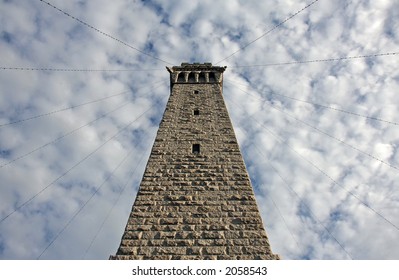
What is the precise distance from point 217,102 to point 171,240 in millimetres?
8011

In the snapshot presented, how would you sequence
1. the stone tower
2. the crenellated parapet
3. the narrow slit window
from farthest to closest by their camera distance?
the crenellated parapet, the narrow slit window, the stone tower

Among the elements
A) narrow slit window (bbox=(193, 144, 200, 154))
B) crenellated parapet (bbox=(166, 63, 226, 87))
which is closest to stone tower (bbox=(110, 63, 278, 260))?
narrow slit window (bbox=(193, 144, 200, 154))

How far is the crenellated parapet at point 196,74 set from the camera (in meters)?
16.8

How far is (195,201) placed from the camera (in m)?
8.39

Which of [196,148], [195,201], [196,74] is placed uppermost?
[196,74]

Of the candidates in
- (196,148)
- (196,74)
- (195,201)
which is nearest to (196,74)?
(196,74)

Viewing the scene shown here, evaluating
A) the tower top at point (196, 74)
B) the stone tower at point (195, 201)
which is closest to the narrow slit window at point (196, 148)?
the stone tower at point (195, 201)

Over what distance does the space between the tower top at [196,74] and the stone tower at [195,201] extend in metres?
4.82

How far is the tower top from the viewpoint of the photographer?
16.8 metres

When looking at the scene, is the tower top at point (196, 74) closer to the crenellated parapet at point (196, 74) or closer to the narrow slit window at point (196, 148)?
the crenellated parapet at point (196, 74)

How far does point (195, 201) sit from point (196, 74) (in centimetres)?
1028

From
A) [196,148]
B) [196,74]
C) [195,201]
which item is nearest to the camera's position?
[195,201]

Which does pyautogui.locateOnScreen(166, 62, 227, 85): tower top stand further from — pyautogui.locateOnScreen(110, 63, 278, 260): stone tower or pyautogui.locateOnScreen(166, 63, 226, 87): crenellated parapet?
pyautogui.locateOnScreen(110, 63, 278, 260): stone tower

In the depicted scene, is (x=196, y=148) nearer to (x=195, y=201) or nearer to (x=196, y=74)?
(x=195, y=201)
